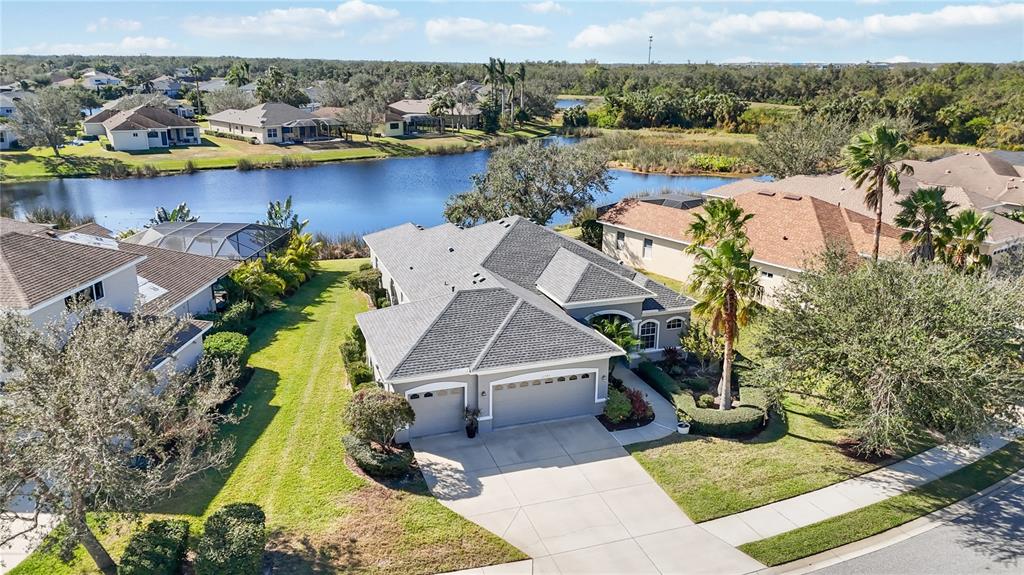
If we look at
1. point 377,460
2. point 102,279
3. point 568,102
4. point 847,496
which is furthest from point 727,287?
point 568,102

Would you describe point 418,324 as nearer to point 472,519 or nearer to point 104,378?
point 472,519

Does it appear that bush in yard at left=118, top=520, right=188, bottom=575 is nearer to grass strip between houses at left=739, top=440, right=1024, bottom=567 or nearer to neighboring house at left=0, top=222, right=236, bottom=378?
neighboring house at left=0, top=222, right=236, bottom=378

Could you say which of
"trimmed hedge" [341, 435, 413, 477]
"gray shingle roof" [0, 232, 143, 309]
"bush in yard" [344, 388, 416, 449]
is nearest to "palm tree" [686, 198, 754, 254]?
"bush in yard" [344, 388, 416, 449]

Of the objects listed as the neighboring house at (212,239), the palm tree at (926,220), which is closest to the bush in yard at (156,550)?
the neighboring house at (212,239)

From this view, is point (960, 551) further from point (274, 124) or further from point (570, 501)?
Answer: point (274, 124)

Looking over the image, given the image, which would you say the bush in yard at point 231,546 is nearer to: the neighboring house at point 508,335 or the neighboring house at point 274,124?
the neighboring house at point 508,335

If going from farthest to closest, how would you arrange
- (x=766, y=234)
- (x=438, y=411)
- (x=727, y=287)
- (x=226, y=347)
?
(x=766, y=234) → (x=226, y=347) → (x=438, y=411) → (x=727, y=287)
